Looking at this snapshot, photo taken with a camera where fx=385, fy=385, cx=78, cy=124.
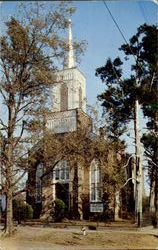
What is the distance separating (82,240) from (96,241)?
0.41 ft

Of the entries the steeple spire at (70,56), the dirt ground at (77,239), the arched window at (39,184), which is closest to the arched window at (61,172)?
the arched window at (39,184)

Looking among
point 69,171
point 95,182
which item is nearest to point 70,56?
point 69,171

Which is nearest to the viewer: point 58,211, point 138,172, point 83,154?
point 58,211

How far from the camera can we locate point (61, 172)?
11.7 ft

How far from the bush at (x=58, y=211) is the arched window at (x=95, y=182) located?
0.32 m

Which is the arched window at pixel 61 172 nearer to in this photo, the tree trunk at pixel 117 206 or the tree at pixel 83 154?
the tree at pixel 83 154

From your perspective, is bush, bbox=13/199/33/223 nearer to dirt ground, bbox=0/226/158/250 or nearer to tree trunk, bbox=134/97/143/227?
dirt ground, bbox=0/226/158/250

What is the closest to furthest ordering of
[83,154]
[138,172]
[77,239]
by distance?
[77,239], [138,172], [83,154]

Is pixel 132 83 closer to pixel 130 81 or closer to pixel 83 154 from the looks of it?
pixel 130 81

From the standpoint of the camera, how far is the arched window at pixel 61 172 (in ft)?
11.5

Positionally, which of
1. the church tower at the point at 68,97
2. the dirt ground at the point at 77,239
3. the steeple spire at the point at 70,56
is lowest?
the dirt ground at the point at 77,239

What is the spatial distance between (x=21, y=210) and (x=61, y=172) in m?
0.61

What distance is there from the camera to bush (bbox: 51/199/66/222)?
299 cm

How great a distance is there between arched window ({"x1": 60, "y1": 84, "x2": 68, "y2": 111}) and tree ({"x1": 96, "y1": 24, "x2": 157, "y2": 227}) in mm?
308
